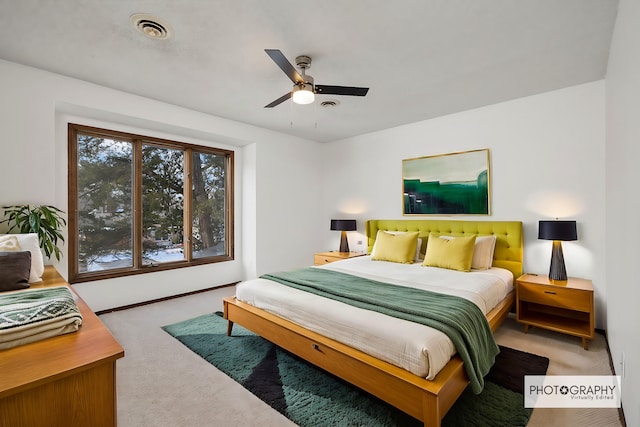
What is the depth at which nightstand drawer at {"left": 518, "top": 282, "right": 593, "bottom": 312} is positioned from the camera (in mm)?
2766

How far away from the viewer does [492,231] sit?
12.3ft

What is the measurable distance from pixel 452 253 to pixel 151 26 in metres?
3.56

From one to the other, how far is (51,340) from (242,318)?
163 cm

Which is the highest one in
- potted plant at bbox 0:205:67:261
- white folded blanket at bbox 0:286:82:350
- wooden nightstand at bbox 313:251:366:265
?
potted plant at bbox 0:205:67:261

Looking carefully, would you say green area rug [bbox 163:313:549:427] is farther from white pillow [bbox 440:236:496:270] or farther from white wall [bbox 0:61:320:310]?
white wall [bbox 0:61:320:310]

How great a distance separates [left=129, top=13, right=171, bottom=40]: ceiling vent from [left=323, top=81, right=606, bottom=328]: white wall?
3465 mm

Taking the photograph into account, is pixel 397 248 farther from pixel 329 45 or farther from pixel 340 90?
pixel 329 45

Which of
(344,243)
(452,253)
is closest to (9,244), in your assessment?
(344,243)

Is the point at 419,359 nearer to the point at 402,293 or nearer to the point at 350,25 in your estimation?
the point at 402,293

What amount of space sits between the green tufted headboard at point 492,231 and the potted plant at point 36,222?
13.5ft

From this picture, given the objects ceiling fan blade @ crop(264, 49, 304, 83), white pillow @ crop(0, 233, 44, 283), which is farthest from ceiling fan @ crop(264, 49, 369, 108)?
white pillow @ crop(0, 233, 44, 283)

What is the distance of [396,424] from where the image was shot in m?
1.79

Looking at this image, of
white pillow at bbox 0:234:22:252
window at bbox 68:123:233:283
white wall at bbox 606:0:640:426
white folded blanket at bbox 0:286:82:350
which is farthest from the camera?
window at bbox 68:123:233:283

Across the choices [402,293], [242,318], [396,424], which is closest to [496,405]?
[396,424]
